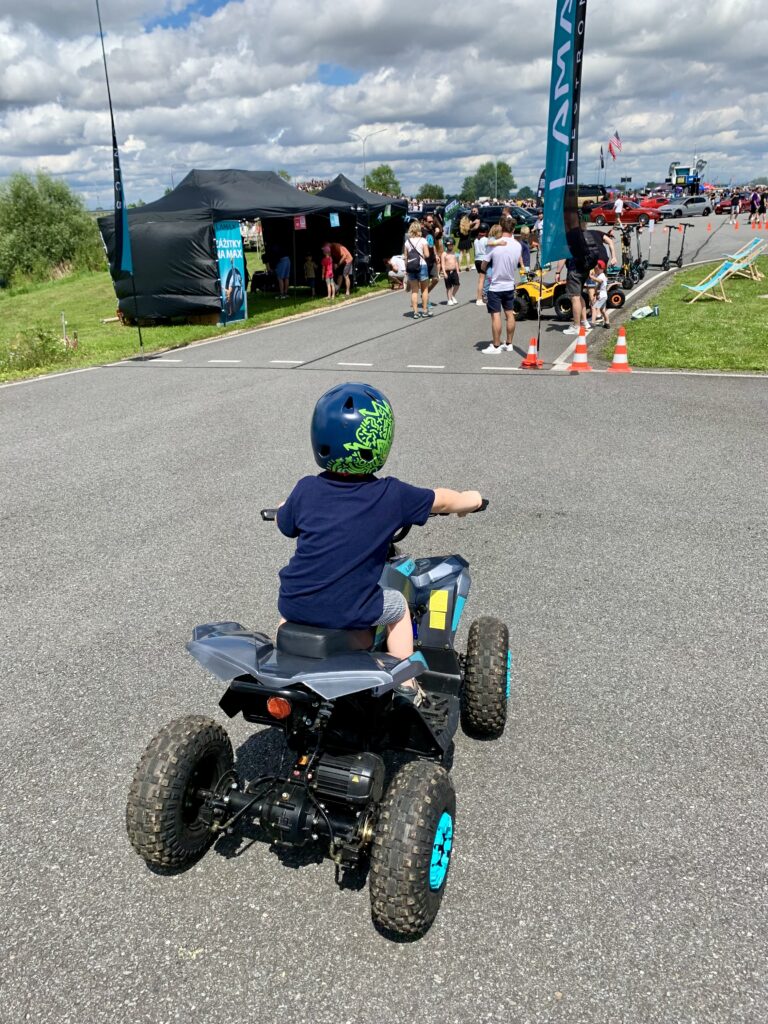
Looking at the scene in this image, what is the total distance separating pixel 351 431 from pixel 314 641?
698mm

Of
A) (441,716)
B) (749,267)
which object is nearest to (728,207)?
(749,267)

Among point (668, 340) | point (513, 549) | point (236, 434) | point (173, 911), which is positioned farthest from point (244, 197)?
point (173, 911)

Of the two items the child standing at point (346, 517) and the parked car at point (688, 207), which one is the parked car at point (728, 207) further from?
the child standing at point (346, 517)

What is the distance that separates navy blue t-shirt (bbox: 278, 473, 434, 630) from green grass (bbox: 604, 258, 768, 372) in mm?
9707

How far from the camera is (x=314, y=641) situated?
8.07 ft

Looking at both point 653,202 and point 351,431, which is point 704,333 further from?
point 653,202

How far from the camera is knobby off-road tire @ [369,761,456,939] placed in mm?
2227

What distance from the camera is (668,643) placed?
414 cm

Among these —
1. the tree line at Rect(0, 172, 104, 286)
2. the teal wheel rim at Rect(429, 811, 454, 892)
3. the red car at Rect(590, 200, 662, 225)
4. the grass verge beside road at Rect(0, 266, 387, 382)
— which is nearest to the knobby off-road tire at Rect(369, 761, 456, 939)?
the teal wheel rim at Rect(429, 811, 454, 892)

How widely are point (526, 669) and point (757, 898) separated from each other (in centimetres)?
157

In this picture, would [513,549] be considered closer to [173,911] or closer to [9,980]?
[173,911]

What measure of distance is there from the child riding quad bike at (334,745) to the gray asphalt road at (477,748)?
26cm

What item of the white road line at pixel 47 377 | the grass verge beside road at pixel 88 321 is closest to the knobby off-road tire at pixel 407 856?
the white road line at pixel 47 377

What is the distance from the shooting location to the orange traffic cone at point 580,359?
11.3m
